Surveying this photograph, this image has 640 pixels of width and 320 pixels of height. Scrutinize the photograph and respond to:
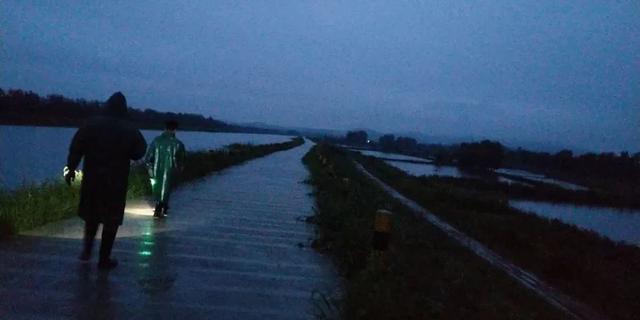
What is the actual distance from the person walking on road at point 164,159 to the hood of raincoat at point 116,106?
4.13 meters

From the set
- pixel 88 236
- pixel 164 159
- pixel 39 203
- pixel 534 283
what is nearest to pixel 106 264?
pixel 88 236

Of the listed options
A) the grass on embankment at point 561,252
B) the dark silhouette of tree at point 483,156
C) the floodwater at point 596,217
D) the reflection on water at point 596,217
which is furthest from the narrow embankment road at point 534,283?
the dark silhouette of tree at point 483,156

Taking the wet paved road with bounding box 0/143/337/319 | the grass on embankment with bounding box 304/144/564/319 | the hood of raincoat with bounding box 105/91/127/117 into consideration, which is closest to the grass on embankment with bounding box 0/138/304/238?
the wet paved road with bounding box 0/143/337/319

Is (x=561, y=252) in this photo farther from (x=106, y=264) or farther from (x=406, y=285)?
(x=106, y=264)

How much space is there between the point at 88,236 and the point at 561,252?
536 inches

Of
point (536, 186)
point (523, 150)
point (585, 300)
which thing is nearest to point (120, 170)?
point (585, 300)

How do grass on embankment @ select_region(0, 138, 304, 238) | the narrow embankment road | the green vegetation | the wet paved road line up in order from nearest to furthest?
the wet paved road, grass on embankment @ select_region(0, 138, 304, 238), the narrow embankment road, the green vegetation

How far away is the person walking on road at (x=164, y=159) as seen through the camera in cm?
1091

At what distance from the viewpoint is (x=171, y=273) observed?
22.7 ft

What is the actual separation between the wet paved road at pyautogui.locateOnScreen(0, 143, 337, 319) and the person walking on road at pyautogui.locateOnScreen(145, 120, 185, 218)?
595 millimetres

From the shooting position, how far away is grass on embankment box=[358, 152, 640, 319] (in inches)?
505

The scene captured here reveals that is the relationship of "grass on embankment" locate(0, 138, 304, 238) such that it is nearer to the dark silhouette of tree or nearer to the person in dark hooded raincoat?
the person in dark hooded raincoat

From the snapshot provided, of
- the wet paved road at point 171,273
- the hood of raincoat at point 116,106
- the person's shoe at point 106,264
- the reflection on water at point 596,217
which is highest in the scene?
the hood of raincoat at point 116,106

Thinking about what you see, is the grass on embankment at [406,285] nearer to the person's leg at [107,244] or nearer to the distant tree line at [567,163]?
the person's leg at [107,244]
